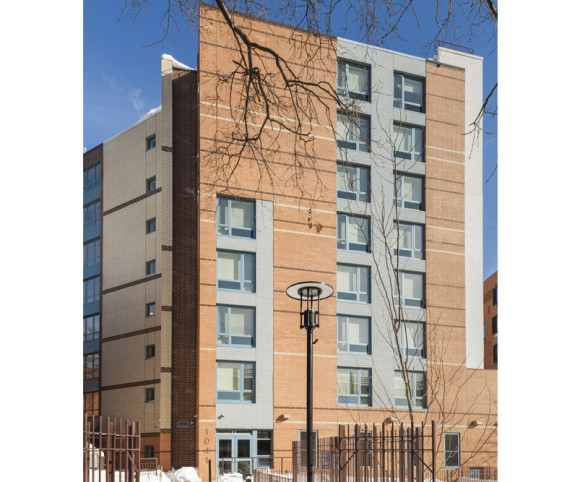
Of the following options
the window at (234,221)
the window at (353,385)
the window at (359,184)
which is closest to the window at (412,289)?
the window at (353,385)

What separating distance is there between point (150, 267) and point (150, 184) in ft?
4.67

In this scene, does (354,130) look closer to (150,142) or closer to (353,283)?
(353,283)

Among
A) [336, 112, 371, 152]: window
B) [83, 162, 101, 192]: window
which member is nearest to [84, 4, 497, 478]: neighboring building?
[83, 162, 101, 192]: window

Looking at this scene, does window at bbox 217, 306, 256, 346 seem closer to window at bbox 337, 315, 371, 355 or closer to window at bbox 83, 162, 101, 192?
window at bbox 337, 315, 371, 355

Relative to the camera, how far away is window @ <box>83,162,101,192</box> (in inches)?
534

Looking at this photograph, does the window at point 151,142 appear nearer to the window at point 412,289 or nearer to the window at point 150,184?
the window at point 150,184

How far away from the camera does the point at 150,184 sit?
44.4 feet

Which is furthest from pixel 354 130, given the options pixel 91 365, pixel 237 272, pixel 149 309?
pixel 91 365

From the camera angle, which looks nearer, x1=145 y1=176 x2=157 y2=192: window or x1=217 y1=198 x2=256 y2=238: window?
x1=217 y1=198 x2=256 y2=238: window

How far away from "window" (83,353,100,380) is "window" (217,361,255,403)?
2.52 meters
